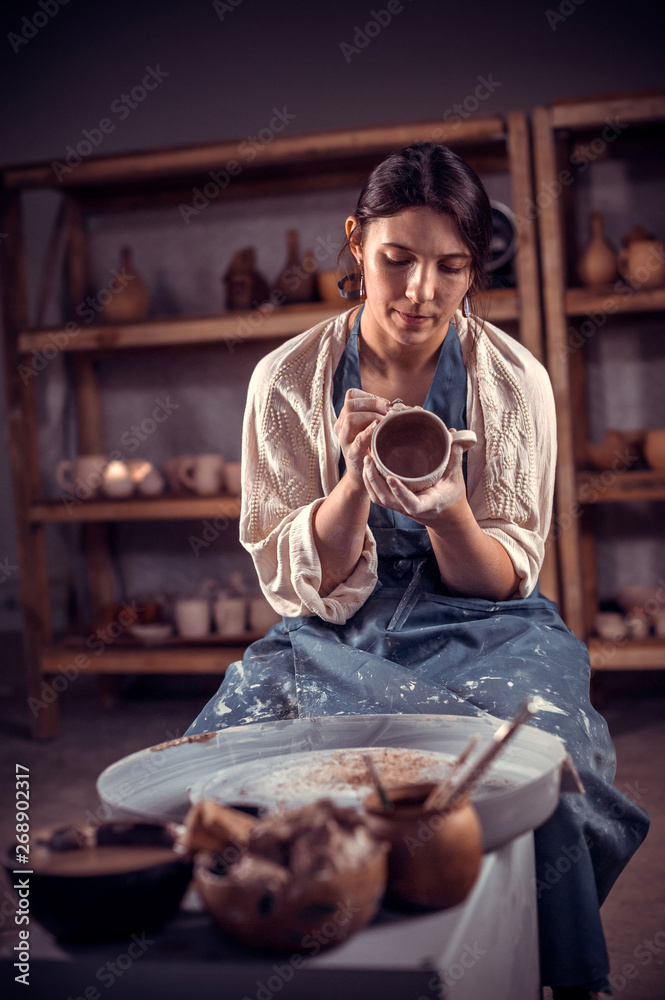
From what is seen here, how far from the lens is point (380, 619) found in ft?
4.63

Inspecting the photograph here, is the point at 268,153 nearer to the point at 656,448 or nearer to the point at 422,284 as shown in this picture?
the point at 656,448

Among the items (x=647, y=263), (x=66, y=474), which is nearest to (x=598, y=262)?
(x=647, y=263)

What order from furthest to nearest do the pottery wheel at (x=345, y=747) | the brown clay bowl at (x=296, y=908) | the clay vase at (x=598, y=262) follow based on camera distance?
the clay vase at (x=598, y=262) < the pottery wheel at (x=345, y=747) < the brown clay bowl at (x=296, y=908)

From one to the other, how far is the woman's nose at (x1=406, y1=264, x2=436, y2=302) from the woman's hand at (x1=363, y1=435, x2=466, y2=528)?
333 mm

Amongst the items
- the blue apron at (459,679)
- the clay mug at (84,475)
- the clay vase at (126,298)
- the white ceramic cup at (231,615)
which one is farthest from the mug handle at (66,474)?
the blue apron at (459,679)

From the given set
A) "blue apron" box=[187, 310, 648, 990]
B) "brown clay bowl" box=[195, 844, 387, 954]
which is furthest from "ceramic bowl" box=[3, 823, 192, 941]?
"blue apron" box=[187, 310, 648, 990]

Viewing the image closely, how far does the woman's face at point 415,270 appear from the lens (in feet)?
4.64

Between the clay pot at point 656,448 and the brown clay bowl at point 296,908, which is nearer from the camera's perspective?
the brown clay bowl at point 296,908

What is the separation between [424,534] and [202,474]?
1781 millimetres

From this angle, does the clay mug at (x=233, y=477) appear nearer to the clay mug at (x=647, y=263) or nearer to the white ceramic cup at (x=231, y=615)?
the white ceramic cup at (x=231, y=615)

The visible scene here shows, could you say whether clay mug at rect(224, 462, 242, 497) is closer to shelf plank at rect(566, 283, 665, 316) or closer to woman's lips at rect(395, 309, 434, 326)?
shelf plank at rect(566, 283, 665, 316)

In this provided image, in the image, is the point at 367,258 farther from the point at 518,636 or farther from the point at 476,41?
the point at 476,41

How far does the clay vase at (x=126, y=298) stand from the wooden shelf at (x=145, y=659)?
1.20m

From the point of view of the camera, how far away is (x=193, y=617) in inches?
128
